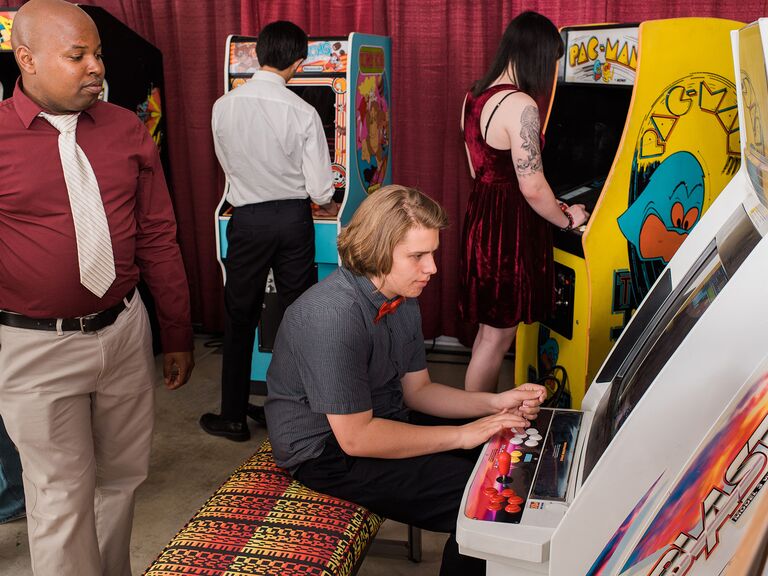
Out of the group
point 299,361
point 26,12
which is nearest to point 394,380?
point 299,361

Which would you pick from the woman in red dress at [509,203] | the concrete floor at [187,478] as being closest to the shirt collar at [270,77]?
the woman in red dress at [509,203]

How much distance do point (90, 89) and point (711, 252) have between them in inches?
53.0

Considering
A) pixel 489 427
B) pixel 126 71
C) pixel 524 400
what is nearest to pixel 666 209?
pixel 524 400

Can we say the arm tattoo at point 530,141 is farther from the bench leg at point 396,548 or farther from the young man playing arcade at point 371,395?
the bench leg at point 396,548

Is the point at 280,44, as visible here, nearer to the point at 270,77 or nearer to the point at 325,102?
the point at 270,77

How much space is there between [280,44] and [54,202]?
1281mm

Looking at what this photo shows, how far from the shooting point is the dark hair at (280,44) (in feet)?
9.24

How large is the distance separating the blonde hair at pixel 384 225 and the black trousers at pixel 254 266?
118 centimetres

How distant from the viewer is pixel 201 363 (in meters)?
3.99

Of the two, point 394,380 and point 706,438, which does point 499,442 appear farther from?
point 706,438

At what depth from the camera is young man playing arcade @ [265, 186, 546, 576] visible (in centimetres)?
170

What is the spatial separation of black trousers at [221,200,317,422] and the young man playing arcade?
3.66 ft

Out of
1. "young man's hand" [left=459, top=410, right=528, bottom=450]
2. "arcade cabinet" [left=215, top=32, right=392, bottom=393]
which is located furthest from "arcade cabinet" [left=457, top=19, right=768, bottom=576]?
"arcade cabinet" [left=215, top=32, right=392, bottom=393]

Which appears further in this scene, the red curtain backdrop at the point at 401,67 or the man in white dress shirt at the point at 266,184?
the red curtain backdrop at the point at 401,67
